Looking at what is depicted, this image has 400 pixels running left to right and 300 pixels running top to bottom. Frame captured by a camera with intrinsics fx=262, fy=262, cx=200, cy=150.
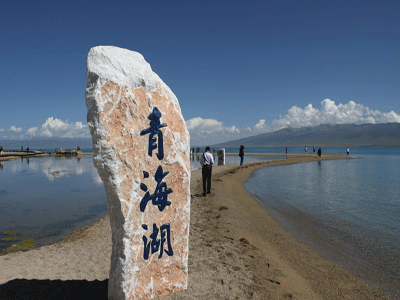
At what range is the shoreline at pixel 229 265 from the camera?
4.44m

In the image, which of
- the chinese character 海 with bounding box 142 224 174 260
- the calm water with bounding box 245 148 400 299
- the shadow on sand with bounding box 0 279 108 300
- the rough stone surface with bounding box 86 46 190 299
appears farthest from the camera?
the calm water with bounding box 245 148 400 299

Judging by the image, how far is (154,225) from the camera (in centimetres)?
388

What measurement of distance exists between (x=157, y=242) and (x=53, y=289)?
2.14 metres

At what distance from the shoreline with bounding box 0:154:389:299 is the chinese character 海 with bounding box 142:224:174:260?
712mm

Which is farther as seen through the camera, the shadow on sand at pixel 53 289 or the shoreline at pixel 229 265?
the shoreline at pixel 229 265

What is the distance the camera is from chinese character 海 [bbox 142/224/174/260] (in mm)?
3803

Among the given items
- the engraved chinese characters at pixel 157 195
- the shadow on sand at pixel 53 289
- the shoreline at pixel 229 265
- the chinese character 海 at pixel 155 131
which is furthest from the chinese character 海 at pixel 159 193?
the shadow on sand at pixel 53 289

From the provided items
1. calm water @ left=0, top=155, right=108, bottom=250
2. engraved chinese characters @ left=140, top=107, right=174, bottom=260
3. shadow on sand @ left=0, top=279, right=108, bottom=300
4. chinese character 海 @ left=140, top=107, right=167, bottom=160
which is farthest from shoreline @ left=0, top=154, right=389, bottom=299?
chinese character 海 @ left=140, top=107, right=167, bottom=160

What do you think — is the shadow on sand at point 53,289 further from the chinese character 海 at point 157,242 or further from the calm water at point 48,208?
the calm water at point 48,208

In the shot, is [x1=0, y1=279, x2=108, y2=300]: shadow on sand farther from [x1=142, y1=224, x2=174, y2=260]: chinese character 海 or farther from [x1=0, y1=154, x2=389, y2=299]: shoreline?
[x1=142, y1=224, x2=174, y2=260]: chinese character 海

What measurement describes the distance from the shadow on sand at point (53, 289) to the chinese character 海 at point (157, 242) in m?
1.13

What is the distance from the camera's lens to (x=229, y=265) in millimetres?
5125

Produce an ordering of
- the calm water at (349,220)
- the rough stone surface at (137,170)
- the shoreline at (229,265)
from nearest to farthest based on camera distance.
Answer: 1. the rough stone surface at (137,170)
2. the shoreline at (229,265)
3. the calm water at (349,220)

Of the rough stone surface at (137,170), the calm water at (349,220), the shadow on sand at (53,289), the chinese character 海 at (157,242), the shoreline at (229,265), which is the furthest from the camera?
the calm water at (349,220)
